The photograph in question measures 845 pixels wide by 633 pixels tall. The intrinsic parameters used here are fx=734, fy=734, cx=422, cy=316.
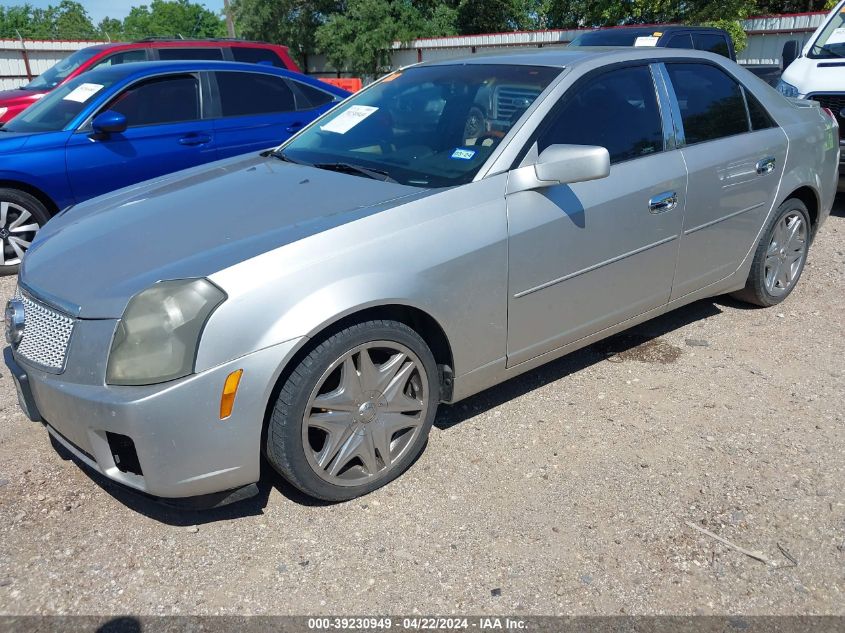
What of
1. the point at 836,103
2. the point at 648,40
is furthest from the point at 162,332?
the point at 648,40

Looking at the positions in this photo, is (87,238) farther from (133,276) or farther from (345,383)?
(345,383)

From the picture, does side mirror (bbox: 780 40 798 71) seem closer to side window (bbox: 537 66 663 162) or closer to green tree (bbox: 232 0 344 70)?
side window (bbox: 537 66 663 162)

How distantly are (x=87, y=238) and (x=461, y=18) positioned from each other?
2656 centimetres

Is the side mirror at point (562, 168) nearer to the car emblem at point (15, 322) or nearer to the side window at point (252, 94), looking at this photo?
Result: the car emblem at point (15, 322)

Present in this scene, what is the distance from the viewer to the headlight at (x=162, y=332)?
2.46 meters

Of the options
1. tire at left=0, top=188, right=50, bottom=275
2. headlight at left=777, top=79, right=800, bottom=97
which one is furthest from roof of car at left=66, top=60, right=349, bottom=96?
headlight at left=777, top=79, right=800, bottom=97

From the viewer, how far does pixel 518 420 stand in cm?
366

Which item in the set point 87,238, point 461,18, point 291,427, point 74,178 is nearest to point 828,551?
point 291,427

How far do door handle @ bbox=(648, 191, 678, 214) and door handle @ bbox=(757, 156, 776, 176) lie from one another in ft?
2.93

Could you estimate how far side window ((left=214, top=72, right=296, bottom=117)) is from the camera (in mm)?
6752

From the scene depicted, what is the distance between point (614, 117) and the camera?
3666 mm

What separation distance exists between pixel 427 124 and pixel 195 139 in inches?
139

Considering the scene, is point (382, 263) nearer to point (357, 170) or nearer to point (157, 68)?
point (357, 170)

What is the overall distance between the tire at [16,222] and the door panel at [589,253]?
4375 mm
